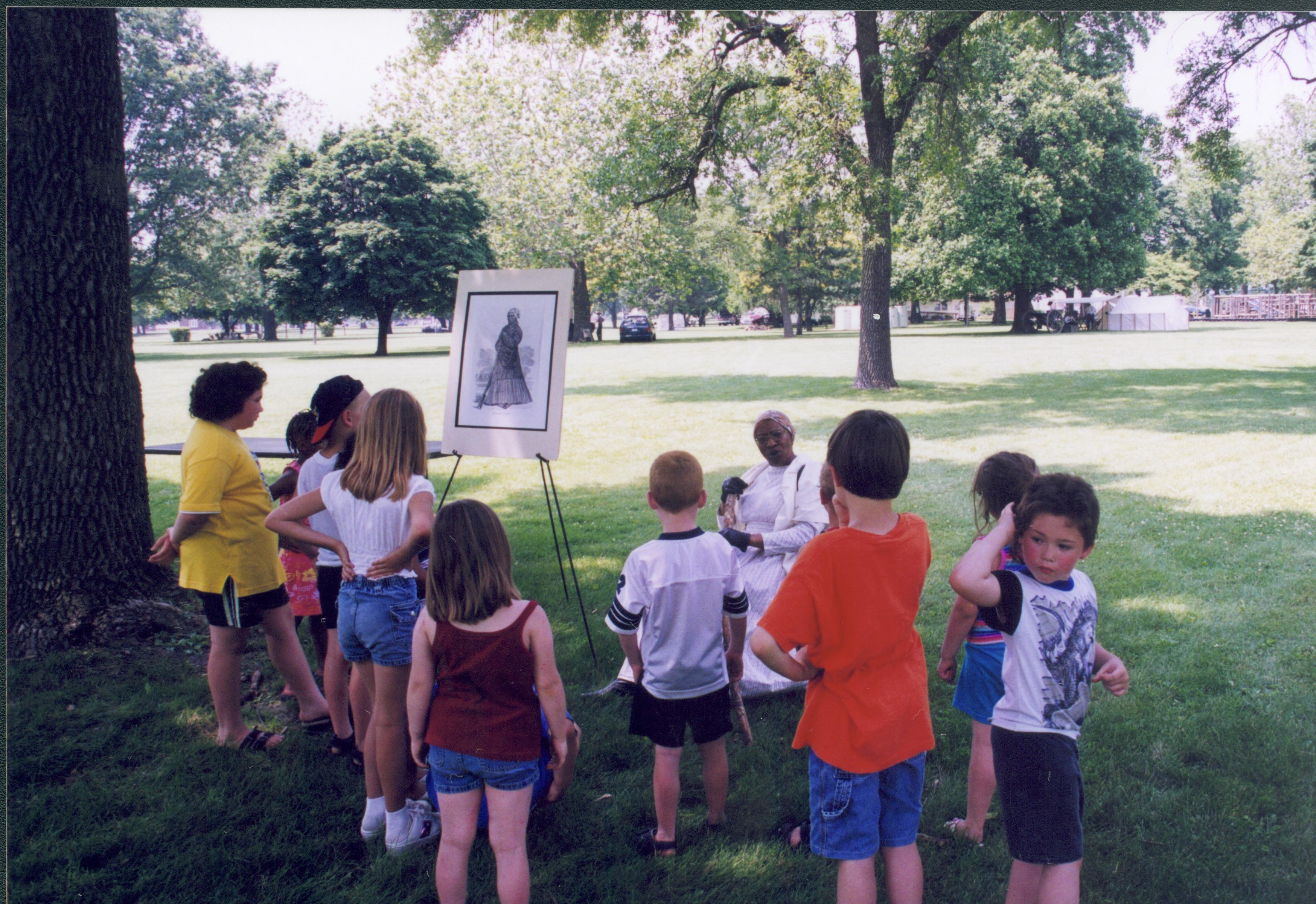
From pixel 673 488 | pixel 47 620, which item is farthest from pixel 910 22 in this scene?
pixel 47 620

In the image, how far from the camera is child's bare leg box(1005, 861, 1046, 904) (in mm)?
2086

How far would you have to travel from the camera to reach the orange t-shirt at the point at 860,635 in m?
2.03

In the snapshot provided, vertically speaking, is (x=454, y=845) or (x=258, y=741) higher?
(x=454, y=845)

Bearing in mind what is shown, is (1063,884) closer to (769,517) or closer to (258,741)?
(769,517)

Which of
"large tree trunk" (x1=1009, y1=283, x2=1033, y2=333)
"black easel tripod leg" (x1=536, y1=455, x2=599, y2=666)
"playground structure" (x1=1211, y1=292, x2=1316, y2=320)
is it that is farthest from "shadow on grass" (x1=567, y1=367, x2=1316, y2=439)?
"black easel tripod leg" (x1=536, y1=455, x2=599, y2=666)

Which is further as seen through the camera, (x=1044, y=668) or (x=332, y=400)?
(x=332, y=400)

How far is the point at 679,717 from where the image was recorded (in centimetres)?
260

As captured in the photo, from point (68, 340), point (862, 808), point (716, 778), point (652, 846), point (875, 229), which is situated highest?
point (875, 229)

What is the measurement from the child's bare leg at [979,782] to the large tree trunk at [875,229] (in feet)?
28.3

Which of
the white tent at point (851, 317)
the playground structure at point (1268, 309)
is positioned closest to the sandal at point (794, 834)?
the playground structure at point (1268, 309)

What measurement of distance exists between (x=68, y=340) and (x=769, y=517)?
3.53 meters

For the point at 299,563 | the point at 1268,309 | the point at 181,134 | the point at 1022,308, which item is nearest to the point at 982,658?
the point at 299,563

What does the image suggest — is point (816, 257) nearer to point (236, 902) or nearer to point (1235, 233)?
point (1235, 233)

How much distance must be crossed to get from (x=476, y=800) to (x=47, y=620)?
3.12m
